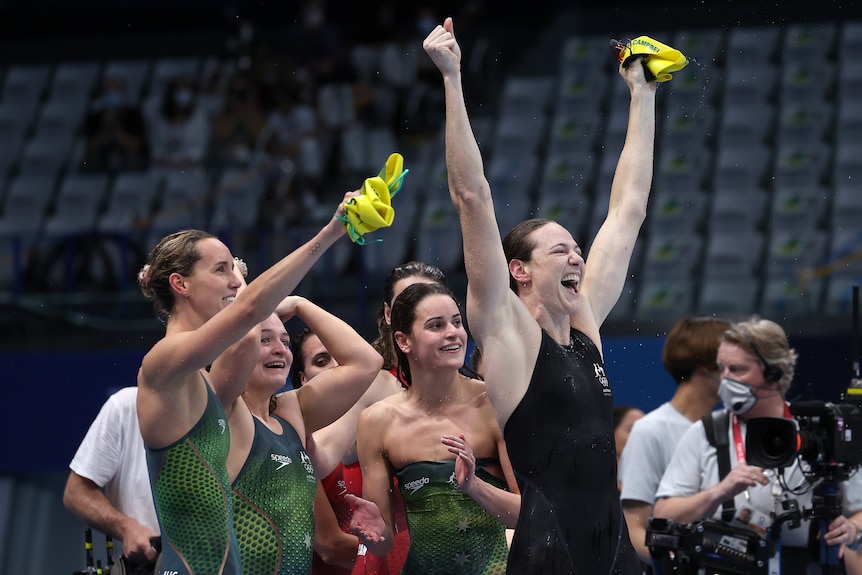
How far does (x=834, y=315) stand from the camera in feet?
27.8

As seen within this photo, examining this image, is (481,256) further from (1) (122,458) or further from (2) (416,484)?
(1) (122,458)

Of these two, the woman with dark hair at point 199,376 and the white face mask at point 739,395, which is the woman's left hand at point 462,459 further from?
the white face mask at point 739,395

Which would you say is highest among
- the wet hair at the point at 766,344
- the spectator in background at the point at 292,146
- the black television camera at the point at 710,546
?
the spectator in background at the point at 292,146

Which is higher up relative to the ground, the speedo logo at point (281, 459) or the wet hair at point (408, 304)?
the wet hair at point (408, 304)

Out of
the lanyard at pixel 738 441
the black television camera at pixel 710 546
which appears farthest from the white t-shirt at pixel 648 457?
the black television camera at pixel 710 546

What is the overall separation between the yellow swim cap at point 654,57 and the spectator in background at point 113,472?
7.68 feet

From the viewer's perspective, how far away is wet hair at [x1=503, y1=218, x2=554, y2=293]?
13.7 feet

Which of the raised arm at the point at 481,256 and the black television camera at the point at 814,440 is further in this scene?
the black television camera at the point at 814,440

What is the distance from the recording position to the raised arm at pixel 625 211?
438cm

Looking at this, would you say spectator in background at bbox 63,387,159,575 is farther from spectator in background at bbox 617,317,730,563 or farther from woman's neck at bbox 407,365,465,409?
spectator in background at bbox 617,317,730,563

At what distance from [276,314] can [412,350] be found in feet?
1.62

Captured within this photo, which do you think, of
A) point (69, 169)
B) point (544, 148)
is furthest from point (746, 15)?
point (69, 169)

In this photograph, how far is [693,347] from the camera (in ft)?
18.7

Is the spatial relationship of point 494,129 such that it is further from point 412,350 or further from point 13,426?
point 412,350
